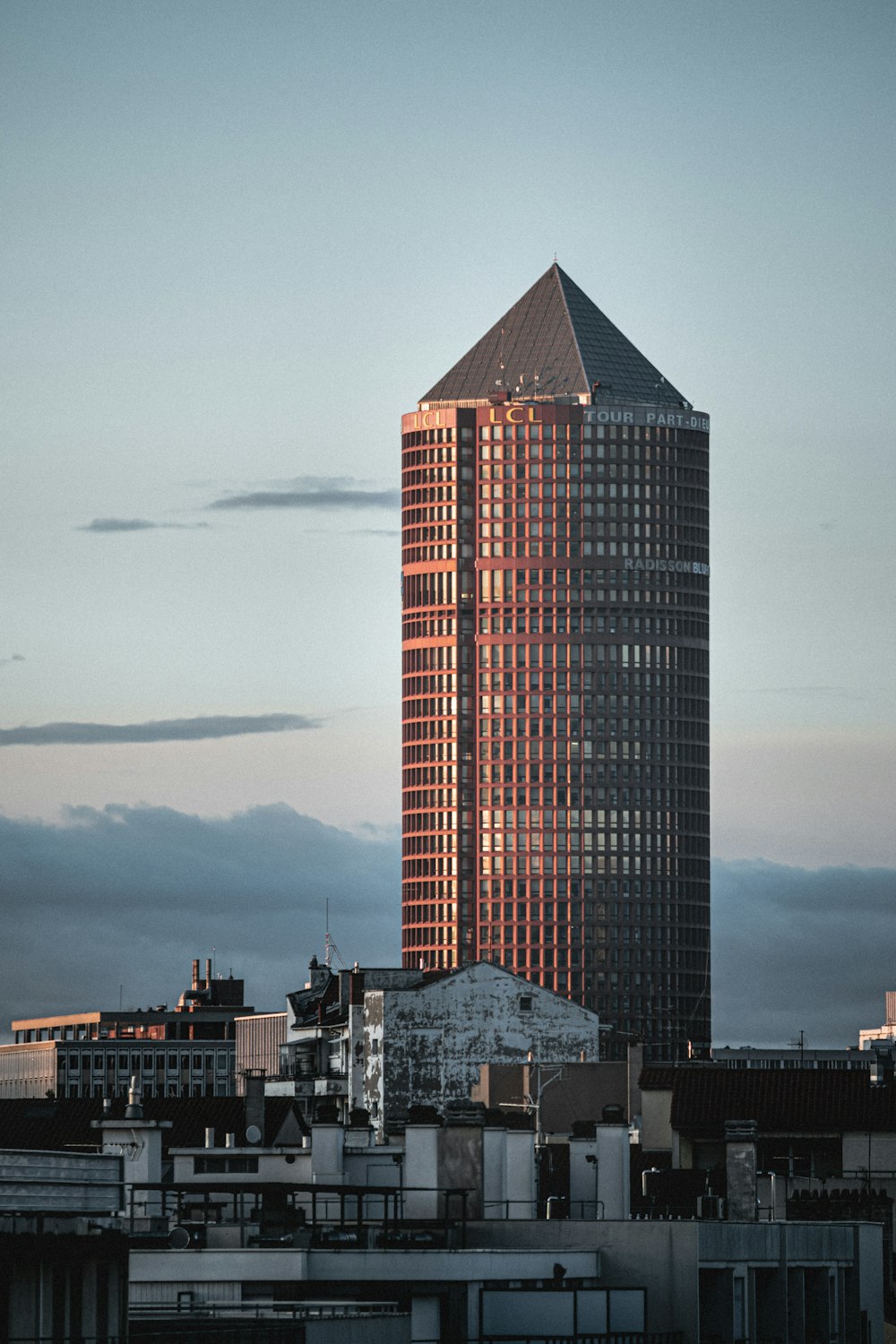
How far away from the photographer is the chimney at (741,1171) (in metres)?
70.9

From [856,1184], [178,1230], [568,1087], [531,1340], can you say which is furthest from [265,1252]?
[568,1087]

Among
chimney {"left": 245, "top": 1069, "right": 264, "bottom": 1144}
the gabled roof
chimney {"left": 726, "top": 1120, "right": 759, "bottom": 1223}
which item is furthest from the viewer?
the gabled roof

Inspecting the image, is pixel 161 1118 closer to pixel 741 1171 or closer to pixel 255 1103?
pixel 255 1103

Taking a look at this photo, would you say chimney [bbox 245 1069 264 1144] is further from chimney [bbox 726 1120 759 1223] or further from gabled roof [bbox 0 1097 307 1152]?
chimney [bbox 726 1120 759 1223]

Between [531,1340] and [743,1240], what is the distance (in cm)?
650

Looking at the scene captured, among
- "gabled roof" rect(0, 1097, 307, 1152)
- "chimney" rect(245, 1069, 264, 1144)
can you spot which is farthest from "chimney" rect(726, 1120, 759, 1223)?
"chimney" rect(245, 1069, 264, 1144)

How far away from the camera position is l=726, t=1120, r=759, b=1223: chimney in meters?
70.9

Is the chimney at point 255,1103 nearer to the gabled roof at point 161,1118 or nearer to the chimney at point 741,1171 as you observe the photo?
the gabled roof at point 161,1118

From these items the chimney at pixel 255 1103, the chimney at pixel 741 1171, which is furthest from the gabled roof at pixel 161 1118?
the chimney at pixel 741 1171

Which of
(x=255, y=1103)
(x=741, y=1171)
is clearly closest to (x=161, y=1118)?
(x=255, y=1103)

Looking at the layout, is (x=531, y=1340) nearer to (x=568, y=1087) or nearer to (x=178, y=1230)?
(x=178, y=1230)

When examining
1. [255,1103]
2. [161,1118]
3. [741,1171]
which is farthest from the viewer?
[161,1118]

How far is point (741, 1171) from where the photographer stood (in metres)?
72.2

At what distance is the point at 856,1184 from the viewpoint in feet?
365
